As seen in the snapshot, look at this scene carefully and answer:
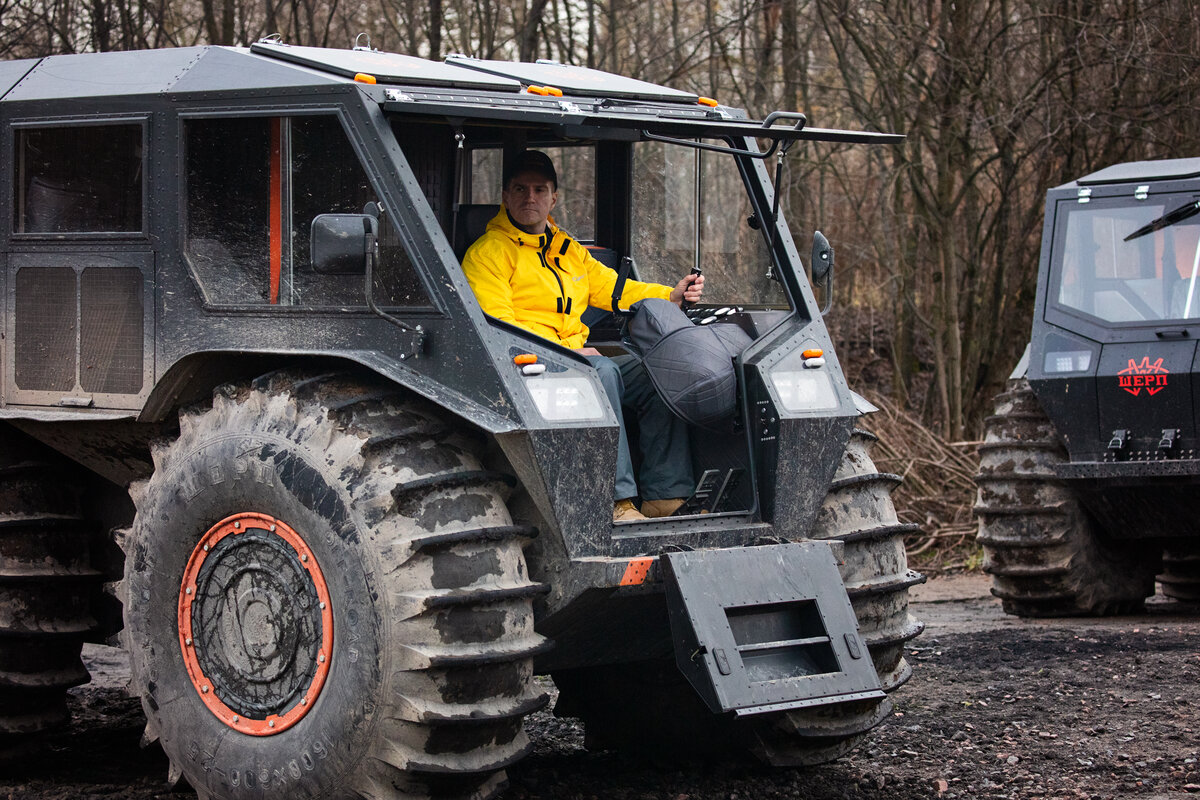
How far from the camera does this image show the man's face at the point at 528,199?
5891 millimetres

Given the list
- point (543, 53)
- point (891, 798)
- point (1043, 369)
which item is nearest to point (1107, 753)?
point (891, 798)

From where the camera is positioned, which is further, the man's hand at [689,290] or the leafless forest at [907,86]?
the leafless forest at [907,86]

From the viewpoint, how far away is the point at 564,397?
4.94 meters

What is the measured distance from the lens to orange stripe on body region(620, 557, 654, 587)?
494 centimetres

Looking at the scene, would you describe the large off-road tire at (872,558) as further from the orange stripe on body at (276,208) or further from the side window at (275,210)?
the orange stripe on body at (276,208)

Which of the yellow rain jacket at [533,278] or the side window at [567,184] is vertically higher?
the side window at [567,184]

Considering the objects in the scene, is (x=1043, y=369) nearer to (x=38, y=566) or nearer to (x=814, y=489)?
(x=814, y=489)

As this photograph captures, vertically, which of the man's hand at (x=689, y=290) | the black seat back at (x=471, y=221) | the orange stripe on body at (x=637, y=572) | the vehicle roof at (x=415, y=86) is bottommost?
the orange stripe on body at (x=637, y=572)

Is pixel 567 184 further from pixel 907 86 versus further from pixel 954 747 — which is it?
pixel 907 86

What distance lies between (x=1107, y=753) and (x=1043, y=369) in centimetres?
350

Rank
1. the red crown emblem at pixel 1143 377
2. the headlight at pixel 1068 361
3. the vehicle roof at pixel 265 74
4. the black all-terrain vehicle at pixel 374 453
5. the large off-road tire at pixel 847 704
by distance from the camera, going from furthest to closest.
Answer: the headlight at pixel 1068 361 → the red crown emblem at pixel 1143 377 → the large off-road tire at pixel 847 704 → the vehicle roof at pixel 265 74 → the black all-terrain vehicle at pixel 374 453

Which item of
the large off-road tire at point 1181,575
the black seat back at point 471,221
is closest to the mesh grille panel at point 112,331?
the black seat back at point 471,221

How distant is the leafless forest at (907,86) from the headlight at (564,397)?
31.6 ft

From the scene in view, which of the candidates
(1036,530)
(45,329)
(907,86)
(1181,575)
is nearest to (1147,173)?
(1036,530)
